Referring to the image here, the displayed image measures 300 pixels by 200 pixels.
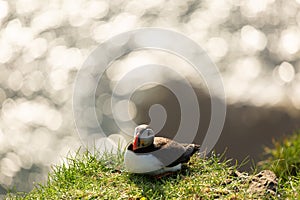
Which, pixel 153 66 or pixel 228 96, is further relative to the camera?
pixel 153 66

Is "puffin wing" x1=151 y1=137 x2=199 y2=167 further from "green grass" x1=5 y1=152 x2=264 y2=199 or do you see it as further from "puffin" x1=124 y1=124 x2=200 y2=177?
"green grass" x1=5 y1=152 x2=264 y2=199

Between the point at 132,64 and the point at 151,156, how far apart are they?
12.8 metres

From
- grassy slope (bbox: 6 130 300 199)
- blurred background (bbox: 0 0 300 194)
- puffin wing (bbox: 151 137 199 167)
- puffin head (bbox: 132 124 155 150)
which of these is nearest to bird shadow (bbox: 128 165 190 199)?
grassy slope (bbox: 6 130 300 199)

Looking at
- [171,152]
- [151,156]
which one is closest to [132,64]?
[171,152]

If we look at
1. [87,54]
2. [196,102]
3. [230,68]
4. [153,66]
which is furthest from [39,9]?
[196,102]

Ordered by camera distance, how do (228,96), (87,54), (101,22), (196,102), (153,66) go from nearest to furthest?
1. (196,102)
2. (228,96)
3. (153,66)
4. (87,54)
5. (101,22)

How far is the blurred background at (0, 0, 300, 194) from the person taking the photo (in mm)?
16125

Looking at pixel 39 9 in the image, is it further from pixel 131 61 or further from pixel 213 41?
pixel 213 41

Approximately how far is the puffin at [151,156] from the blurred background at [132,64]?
23.0 ft

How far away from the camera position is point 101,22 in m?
22.2

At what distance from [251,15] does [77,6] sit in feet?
21.6

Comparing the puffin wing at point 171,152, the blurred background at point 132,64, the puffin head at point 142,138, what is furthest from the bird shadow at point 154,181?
the blurred background at point 132,64

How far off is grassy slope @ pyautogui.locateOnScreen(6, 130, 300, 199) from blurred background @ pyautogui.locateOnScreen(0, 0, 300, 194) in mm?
6791

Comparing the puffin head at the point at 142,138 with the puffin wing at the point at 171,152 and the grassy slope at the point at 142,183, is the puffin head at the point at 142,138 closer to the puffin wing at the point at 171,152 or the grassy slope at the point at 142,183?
the puffin wing at the point at 171,152
